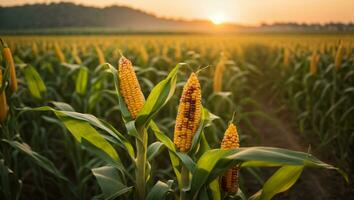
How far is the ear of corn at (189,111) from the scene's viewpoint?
5.02 ft

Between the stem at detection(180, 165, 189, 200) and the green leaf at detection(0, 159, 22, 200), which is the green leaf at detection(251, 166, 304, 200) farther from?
the green leaf at detection(0, 159, 22, 200)

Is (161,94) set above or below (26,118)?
above

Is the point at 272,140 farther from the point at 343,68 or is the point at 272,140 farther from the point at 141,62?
the point at 141,62

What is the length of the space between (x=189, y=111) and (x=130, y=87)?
0.28 meters

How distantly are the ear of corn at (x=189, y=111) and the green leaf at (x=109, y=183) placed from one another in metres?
0.36

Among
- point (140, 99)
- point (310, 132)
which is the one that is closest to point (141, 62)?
point (310, 132)

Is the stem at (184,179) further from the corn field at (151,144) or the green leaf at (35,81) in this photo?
the green leaf at (35,81)

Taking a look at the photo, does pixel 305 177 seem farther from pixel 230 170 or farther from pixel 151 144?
pixel 230 170

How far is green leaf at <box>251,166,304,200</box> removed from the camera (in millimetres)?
1479

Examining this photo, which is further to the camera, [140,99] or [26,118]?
[26,118]

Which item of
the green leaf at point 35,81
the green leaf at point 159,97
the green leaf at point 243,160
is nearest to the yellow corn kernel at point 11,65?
the green leaf at point 35,81

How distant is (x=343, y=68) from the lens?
5.21 metres

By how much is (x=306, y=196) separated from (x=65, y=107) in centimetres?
230

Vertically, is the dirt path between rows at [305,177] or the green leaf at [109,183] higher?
the green leaf at [109,183]
